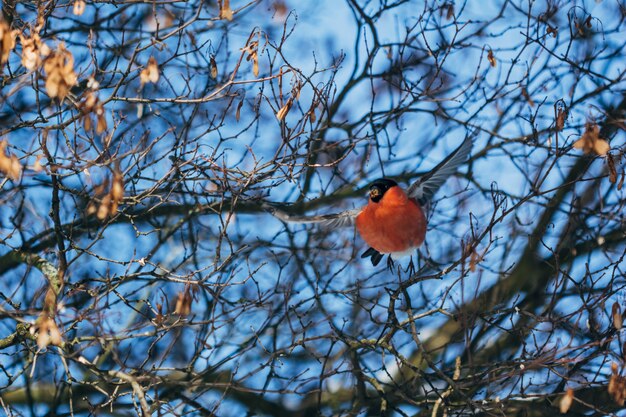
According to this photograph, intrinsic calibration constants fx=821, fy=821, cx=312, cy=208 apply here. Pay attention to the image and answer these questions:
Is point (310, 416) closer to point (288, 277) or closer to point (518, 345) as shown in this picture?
point (288, 277)

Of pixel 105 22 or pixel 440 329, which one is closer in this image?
pixel 105 22

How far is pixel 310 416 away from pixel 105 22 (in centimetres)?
289

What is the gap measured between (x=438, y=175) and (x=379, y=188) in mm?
348

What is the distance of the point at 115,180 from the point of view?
2.46 metres

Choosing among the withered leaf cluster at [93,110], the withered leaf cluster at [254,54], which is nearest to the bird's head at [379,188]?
the withered leaf cluster at [254,54]

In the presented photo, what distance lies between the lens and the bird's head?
4766mm

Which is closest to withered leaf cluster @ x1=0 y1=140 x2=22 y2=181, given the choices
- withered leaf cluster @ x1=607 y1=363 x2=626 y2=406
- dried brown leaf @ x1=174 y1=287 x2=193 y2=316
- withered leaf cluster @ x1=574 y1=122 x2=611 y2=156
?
dried brown leaf @ x1=174 y1=287 x2=193 y2=316

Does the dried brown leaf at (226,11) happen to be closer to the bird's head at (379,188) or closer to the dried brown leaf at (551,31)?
the bird's head at (379,188)

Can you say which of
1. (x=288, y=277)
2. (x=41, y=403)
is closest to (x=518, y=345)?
(x=288, y=277)

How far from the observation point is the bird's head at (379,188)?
4.77 meters

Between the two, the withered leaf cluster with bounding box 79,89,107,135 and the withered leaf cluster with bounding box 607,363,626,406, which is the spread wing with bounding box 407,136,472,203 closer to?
the withered leaf cluster with bounding box 607,363,626,406

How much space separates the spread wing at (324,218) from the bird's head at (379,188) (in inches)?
9.1

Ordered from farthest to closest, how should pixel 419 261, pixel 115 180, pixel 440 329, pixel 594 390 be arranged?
pixel 440 329, pixel 419 261, pixel 594 390, pixel 115 180

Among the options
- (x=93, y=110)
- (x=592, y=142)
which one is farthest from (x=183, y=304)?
(x=592, y=142)
